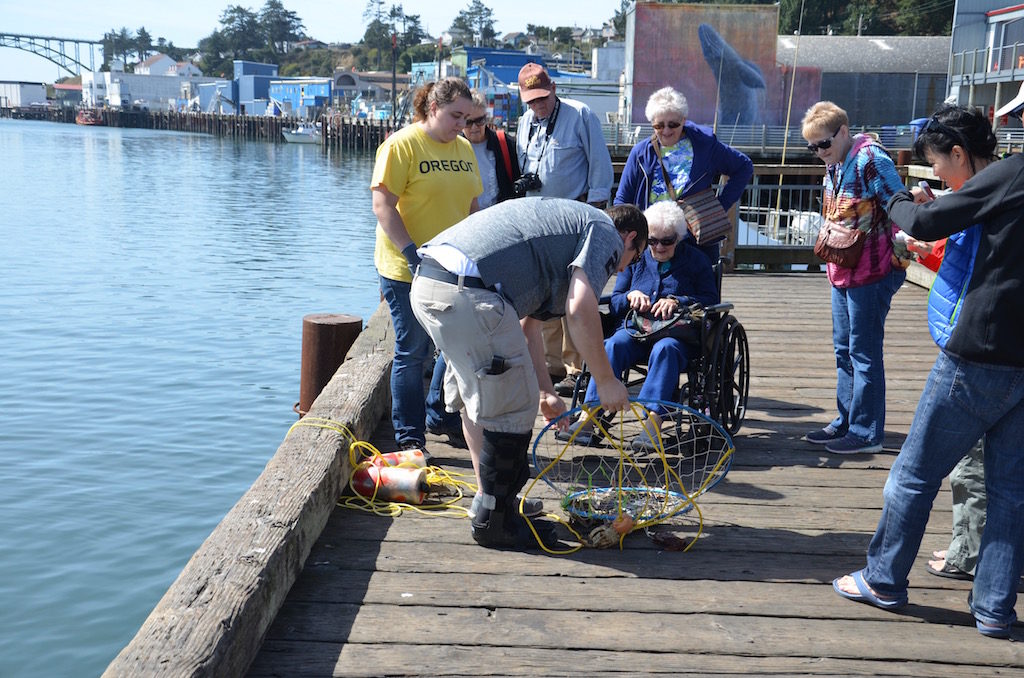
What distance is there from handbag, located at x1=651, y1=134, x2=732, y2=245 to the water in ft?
11.9

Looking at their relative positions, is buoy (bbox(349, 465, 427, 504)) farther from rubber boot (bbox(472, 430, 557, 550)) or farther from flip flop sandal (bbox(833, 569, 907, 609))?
flip flop sandal (bbox(833, 569, 907, 609))

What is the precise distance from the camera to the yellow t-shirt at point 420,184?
4465mm

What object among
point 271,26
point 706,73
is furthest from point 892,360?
point 271,26

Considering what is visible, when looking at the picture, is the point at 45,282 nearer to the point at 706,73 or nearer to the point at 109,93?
the point at 706,73

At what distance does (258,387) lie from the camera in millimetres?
11031

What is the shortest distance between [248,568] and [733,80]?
35.9m

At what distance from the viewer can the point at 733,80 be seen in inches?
1441

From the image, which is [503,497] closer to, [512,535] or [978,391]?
[512,535]

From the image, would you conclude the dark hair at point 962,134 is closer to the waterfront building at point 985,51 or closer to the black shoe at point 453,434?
the black shoe at point 453,434

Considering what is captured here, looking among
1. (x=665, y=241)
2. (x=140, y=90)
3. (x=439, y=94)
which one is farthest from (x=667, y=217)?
(x=140, y=90)

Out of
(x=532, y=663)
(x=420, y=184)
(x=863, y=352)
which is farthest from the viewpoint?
(x=863, y=352)

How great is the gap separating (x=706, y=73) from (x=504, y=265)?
3540cm

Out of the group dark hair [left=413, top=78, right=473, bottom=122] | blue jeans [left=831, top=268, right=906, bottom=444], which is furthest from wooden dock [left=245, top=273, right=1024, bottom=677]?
dark hair [left=413, top=78, right=473, bottom=122]

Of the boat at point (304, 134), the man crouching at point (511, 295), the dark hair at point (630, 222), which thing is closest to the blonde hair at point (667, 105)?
the dark hair at point (630, 222)
